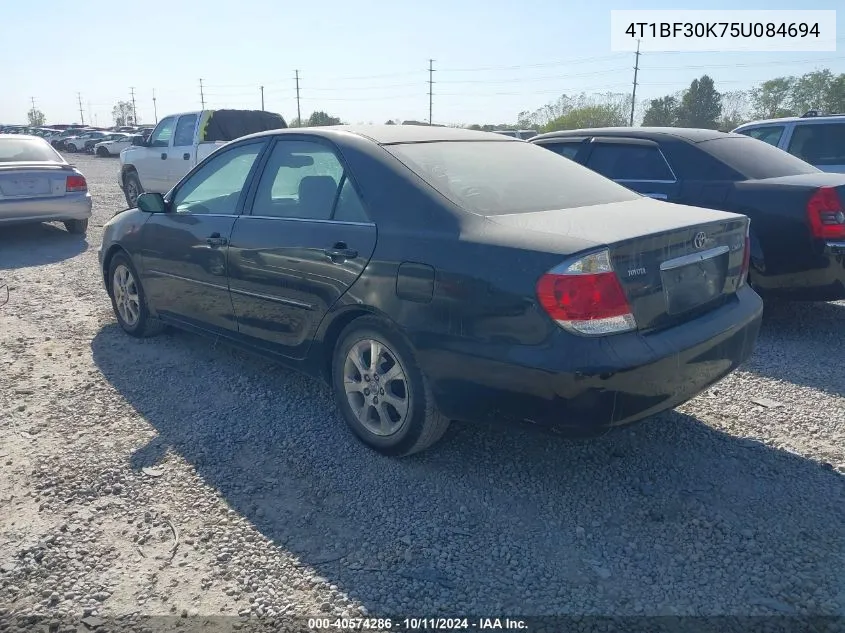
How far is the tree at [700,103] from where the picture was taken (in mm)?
48438

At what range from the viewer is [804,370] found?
15.1 ft

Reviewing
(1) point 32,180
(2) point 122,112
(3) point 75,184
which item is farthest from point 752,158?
(2) point 122,112

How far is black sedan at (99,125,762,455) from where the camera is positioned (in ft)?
8.90

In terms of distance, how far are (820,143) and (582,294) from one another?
7520mm

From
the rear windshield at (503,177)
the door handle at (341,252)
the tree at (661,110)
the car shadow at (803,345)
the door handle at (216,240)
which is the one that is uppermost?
the tree at (661,110)

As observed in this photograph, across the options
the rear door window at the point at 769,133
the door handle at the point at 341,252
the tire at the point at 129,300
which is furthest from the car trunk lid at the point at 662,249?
the rear door window at the point at 769,133

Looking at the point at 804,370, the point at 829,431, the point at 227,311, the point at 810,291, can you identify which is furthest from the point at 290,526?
the point at 810,291

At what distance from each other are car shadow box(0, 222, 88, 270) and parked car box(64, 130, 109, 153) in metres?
35.6

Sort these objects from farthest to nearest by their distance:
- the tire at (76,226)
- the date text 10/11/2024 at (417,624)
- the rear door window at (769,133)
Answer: the tire at (76,226) < the rear door window at (769,133) < the date text 10/11/2024 at (417,624)

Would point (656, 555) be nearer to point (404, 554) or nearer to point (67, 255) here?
point (404, 554)

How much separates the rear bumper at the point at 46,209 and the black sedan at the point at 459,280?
20.1 ft

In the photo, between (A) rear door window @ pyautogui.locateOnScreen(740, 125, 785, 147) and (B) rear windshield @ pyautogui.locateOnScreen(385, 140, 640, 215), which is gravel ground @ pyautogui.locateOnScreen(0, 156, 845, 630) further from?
(A) rear door window @ pyautogui.locateOnScreen(740, 125, 785, 147)

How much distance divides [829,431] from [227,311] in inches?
138

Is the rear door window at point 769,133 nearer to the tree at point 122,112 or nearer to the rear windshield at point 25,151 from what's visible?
the rear windshield at point 25,151
